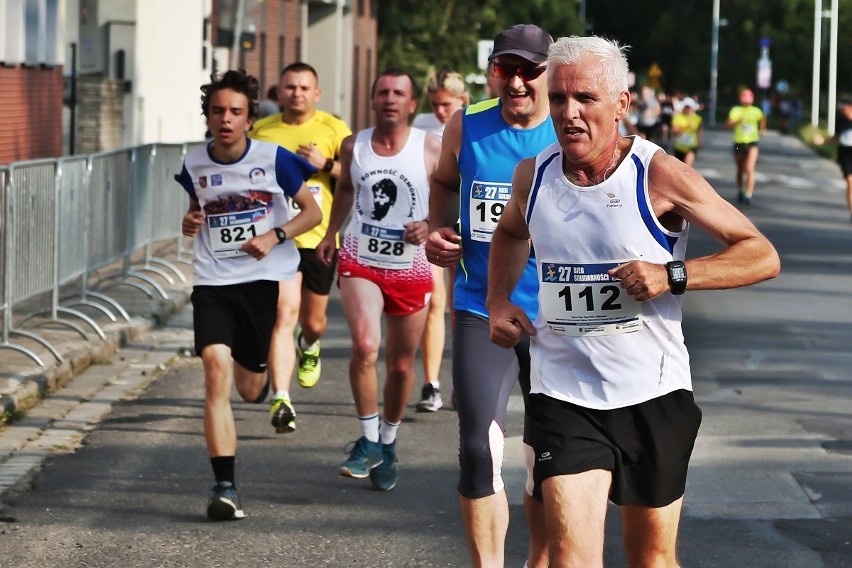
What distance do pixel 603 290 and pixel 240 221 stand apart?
3.62 meters

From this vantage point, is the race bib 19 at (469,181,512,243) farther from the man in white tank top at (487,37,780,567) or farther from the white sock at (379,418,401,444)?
the white sock at (379,418,401,444)

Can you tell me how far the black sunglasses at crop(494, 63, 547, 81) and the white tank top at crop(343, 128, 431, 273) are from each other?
2.05 meters

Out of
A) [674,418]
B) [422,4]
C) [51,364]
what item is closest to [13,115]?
[51,364]

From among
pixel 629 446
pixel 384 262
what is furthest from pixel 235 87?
pixel 629 446

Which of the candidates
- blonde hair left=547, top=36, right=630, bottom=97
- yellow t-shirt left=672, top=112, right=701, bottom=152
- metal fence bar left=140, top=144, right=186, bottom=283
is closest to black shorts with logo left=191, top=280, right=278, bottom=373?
blonde hair left=547, top=36, right=630, bottom=97

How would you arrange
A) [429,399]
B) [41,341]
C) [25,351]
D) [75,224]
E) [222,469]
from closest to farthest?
1. [222,469]
2. [429,399]
3. [25,351]
4. [41,341]
5. [75,224]

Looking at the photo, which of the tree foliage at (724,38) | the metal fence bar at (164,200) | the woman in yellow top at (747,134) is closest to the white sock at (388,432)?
the metal fence bar at (164,200)

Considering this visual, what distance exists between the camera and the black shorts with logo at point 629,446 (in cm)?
470

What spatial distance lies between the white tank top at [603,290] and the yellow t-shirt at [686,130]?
27.7 meters

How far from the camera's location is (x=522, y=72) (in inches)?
247

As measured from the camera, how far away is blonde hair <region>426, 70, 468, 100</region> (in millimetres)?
11414

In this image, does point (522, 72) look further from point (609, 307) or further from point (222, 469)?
point (222, 469)

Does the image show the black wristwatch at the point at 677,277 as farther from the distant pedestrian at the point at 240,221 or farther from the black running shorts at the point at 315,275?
the black running shorts at the point at 315,275

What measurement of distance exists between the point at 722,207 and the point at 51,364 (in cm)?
698
